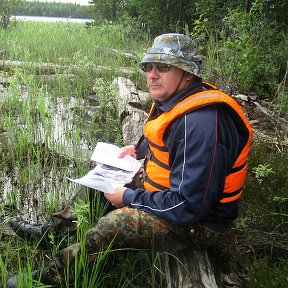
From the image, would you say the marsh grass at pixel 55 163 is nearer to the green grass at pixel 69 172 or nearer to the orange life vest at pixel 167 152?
the green grass at pixel 69 172

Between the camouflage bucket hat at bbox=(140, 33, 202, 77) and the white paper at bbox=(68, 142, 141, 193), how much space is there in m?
0.83

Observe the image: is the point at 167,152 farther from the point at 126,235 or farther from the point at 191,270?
the point at 191,270

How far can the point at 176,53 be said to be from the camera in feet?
7.79

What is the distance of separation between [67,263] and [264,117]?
3.47 meters

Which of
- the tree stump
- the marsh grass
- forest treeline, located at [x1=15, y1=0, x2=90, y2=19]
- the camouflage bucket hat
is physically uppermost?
the camouflage bucket hat

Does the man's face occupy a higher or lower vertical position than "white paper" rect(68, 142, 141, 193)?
higher

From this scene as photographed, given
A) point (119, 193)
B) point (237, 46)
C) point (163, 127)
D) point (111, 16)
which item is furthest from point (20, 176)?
point (111, 16)

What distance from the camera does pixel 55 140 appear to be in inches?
176

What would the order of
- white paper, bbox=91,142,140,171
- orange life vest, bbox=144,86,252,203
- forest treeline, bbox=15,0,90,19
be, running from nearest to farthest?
orange life vest, bbox=144,86,252,203 < white paper, bbox=91,142,140,171 < forest treeline, bbox=15,0,90,19

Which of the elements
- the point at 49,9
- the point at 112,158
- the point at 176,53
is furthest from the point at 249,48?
the point at 49,9

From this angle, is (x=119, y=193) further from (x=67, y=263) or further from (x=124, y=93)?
(x=124, y=93)

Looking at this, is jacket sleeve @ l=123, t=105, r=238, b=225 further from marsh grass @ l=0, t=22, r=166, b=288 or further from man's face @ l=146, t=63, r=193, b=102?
marsh grass @ l=0, t=22, r=166, b=288

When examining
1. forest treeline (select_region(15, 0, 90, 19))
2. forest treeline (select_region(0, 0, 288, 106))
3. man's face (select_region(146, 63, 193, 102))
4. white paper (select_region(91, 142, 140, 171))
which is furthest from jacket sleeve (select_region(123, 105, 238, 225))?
forest treeline (select_region(15, 0, 90, 19))

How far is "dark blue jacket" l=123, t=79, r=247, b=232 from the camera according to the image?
6.84 ft
